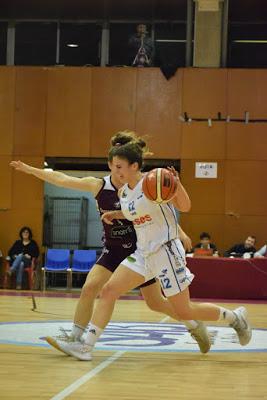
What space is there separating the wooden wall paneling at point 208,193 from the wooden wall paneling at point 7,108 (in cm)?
481

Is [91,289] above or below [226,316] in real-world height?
above

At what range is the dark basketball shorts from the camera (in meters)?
6.32

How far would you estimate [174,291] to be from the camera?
18.8 feet

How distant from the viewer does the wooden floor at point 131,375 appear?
4438 millimetres

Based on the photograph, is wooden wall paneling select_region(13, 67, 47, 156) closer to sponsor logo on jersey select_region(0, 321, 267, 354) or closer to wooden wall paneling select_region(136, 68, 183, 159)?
wooden wall paneling select_region(136, 68, 183, 159)

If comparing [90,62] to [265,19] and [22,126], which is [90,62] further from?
[265,19]

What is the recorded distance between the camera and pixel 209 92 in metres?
19.1

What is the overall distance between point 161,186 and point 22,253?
41.4ft

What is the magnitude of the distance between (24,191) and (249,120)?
610 centimetres

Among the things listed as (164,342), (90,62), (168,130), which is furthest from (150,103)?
(164,342)

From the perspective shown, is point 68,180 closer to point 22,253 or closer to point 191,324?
point 191,324

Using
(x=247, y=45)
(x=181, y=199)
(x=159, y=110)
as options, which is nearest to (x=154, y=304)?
(x=181, y=199)

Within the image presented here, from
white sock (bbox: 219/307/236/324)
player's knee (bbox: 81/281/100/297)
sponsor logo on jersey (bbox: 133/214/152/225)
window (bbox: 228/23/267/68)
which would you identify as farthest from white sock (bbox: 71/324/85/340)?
window (bbox: 228/23/267/68)

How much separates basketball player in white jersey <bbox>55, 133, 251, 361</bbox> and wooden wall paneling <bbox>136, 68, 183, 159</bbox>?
13.1 meters
